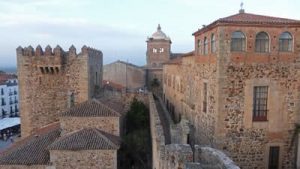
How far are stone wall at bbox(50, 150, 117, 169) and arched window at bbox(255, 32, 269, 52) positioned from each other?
270 inches

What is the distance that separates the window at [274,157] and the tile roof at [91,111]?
6.84 metres

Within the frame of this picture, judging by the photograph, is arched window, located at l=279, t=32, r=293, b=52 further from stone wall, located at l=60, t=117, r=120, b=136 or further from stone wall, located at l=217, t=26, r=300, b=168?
stone wall, located at l=60, t=117, r=120, b=136

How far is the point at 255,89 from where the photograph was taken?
1073 centimetres

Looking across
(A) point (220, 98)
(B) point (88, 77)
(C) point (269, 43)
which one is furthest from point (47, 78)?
(C) point (269, 43)

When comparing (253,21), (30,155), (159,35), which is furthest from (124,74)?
(253,21)

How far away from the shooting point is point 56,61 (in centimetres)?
1741

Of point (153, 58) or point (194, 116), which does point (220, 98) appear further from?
point (153, 58)

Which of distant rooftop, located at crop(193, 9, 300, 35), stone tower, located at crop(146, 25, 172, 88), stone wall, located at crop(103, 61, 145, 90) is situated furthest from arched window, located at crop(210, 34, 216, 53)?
stone tower, located at crop(146, 25, 172, 88)

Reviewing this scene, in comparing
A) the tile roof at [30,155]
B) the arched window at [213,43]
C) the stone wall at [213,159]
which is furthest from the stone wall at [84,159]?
the arched window at [213,43]

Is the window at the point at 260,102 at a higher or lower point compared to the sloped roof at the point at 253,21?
lower

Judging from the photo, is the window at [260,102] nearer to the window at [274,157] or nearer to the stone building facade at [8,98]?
the window at [274,157]

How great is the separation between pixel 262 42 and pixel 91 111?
8295 millimetres

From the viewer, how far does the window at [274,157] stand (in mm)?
11000

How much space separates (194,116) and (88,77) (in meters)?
6.98
